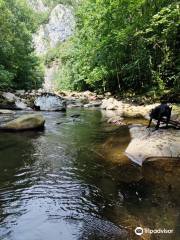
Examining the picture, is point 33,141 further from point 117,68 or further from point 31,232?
Answer: point 117,68

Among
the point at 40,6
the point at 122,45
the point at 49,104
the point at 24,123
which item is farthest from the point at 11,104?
the point at 40,6

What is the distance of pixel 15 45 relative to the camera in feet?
116

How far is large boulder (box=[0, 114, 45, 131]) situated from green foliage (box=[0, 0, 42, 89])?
12.3 m

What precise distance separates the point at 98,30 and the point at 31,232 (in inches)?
1149

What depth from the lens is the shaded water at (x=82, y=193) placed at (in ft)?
15.8

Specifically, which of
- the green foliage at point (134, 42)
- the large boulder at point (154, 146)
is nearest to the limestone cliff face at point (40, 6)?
the green foliage at point (134, 42)

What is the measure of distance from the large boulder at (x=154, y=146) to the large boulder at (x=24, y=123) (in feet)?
17.4

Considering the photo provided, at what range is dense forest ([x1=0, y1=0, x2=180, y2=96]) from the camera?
21.5 metres

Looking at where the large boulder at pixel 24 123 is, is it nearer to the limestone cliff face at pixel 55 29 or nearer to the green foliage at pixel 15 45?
the green foliage at pixel 15 45

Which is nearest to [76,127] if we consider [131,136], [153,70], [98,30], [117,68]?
[131,136]

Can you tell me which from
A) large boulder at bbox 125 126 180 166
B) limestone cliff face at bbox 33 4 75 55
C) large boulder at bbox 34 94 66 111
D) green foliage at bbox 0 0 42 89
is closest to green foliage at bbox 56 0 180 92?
large boulder at bbox 34 94 66 111

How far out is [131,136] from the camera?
10164 millimetres

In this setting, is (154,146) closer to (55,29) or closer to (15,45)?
(15,45)

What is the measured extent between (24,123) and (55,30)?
132530mm
